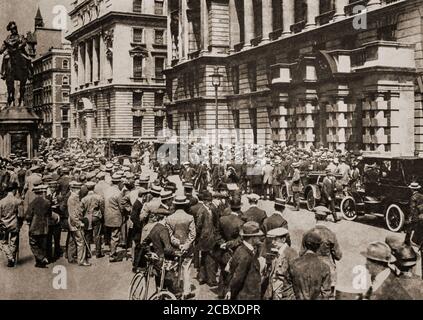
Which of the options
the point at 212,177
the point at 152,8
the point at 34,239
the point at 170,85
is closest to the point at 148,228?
the point at 34,239

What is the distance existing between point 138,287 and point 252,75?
96.1ft

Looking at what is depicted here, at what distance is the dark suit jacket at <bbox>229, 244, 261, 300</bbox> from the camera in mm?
6309

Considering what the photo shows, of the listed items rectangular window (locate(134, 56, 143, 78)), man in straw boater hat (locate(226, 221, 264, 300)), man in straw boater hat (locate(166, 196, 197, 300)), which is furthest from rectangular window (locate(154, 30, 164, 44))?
man in straw boater hat (locate(226, 221, 264, 300))

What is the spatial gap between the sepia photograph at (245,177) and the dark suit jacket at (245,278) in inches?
0.7

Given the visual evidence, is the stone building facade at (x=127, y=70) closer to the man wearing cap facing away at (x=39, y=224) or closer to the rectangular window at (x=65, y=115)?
the rectangular window at (x=65, y=115)

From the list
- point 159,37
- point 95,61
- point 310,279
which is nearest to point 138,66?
point 159,37

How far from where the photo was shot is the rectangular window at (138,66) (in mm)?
56406

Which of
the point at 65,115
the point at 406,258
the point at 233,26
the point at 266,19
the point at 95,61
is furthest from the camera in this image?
the point at 65,115

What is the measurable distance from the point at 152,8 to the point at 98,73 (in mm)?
11088

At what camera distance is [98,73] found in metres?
61.7

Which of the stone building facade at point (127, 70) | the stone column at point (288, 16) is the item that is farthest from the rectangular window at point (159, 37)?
the stone column at point (288, 16)

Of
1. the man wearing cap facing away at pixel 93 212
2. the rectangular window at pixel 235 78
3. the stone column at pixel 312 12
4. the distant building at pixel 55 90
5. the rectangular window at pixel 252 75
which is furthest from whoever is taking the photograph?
the distant building at pixel 55 90

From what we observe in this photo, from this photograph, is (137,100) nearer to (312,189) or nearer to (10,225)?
(312,189)

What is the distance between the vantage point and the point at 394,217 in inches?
539
